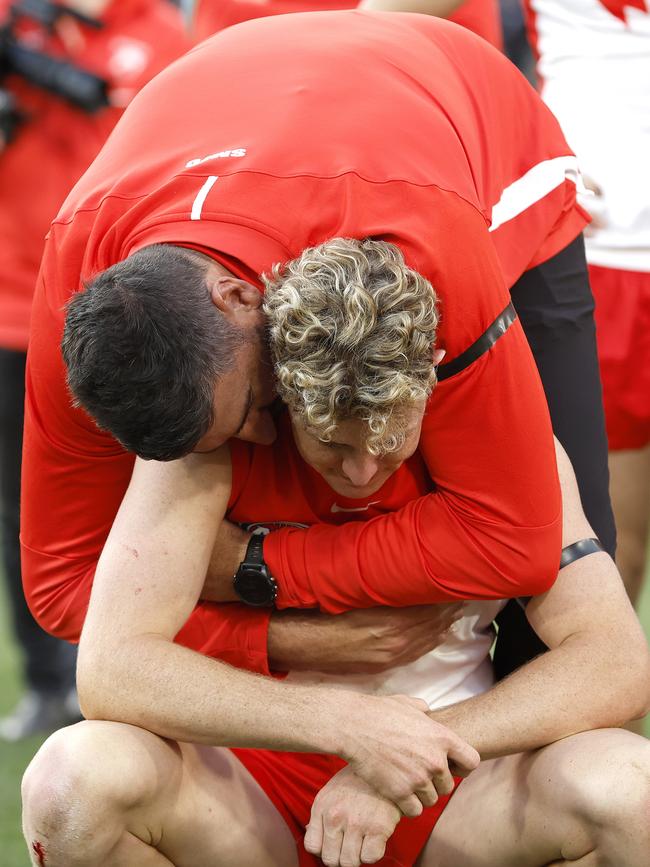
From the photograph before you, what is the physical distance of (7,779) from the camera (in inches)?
158

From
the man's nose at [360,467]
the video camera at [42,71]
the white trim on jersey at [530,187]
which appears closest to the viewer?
the man's nose at [360,467]

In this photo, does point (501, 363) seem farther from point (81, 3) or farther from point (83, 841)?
point (81, 3)

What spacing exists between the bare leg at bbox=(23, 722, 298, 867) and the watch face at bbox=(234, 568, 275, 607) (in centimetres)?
31

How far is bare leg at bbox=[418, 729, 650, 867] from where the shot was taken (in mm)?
2455

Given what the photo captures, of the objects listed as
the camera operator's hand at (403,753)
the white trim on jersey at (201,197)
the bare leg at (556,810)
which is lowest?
the bare leg at (556,810)

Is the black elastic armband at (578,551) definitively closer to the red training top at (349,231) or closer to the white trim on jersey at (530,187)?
the red training top at (349,231)

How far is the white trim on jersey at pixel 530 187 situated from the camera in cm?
288

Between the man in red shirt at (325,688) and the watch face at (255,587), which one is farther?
the watch face at (255,587)

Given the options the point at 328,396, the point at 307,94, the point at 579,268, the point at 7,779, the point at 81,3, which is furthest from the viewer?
the point at 81,3

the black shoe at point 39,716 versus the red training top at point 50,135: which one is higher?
the red training top at point 50,135

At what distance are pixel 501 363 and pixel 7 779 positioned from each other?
2.25 metres

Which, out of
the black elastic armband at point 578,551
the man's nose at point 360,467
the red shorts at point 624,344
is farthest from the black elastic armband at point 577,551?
the red shorts at point 624,344

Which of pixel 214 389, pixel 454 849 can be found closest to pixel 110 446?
pixel 214 389

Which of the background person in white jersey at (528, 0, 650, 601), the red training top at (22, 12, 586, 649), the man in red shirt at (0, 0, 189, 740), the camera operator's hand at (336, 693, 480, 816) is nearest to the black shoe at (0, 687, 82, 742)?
Result: the man in red shirt at (0, 0, 189, 740)
